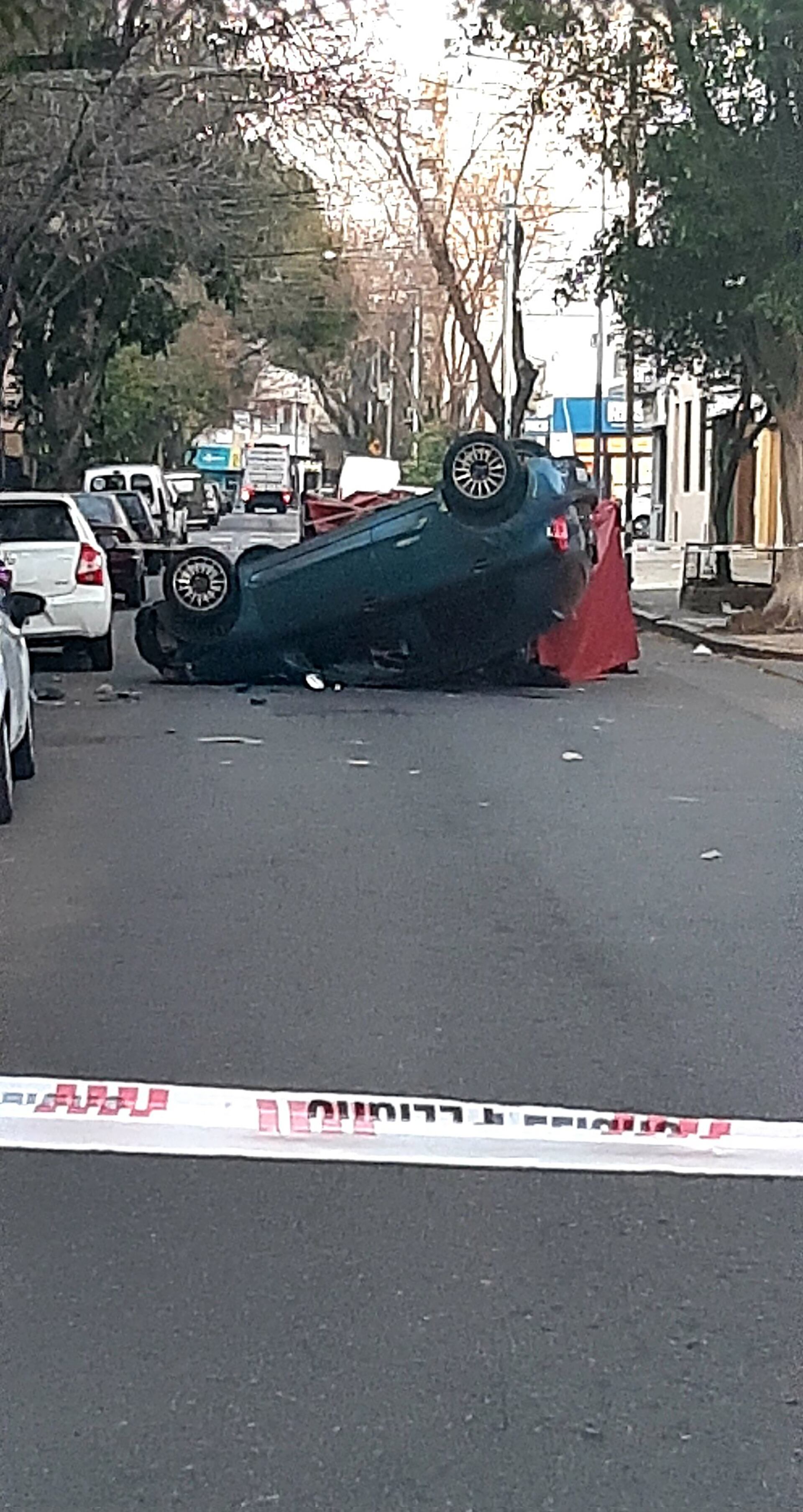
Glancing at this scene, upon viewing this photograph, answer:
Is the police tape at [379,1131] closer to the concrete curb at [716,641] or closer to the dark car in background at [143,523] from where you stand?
the concrete curb at [716,641]

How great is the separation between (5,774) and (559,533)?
309 inches

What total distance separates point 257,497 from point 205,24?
59.5 m

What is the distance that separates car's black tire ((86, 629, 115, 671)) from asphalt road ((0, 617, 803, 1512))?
7080mm

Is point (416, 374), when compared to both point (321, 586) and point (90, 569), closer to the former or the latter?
point (90, 569)

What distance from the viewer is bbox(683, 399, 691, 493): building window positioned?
182ft

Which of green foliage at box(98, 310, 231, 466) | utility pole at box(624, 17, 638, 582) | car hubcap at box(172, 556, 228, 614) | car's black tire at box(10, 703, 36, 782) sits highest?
utility pole at box(624, 17, 638, 582)

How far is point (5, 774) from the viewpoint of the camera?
12.0m

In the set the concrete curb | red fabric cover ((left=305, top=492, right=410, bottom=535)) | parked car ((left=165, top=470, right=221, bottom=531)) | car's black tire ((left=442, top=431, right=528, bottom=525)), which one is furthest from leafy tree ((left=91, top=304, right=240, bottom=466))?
car's black tire ((left=442, top=431, right=528, bottom=525))

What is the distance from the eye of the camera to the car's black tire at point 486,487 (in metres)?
18.7

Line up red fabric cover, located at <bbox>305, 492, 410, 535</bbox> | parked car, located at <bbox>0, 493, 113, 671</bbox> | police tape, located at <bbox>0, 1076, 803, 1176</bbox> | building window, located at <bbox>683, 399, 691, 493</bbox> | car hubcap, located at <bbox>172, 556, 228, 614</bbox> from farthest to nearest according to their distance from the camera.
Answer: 1. building window, located at <bbox>683, 399, 691, 493</bbox>
2. red fabric cover, located at <bbox>305, 492, 410, 535</bbox>
3. parked car, located at <bbox>0, 493, 113, 671</bbox>
4. car hubcap, located at <bbox>172, 556, 228, 614</bbox>
5. police tape, located at <bbox>0, 1076, 803, 1176</bbox>

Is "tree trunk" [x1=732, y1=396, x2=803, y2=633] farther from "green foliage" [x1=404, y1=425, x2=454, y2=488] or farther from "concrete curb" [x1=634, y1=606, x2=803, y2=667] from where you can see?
"green foliage" [x1=404, y1=425, x2=454, y2=488]

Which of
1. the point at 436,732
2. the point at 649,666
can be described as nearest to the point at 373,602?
the point at 436,732

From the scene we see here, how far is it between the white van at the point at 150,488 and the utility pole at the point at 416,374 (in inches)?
1051

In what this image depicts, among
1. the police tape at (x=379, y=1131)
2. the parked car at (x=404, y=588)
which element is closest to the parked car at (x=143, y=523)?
the parked car at (x=404, y=588)
